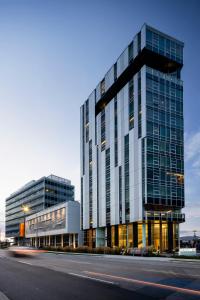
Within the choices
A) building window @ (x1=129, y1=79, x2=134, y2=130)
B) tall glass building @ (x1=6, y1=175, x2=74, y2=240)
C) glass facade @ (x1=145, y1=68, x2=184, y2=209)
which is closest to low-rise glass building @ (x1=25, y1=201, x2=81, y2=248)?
tall glass building @ (x1=6, y1=175, x2=74, y2=240)

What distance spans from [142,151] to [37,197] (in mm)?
83858

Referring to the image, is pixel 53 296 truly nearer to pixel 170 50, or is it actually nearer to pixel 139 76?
pixel 139 76

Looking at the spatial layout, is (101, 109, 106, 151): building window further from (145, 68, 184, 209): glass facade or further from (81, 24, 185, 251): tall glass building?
(145, 68, 184, 209): glass facade

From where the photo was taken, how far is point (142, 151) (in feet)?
190

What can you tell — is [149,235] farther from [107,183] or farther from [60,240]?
[60,240]

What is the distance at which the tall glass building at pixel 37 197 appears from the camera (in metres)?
129

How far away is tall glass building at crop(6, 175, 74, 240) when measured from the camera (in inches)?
5064

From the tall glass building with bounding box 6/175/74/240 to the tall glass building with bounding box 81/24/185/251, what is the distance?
57.5m

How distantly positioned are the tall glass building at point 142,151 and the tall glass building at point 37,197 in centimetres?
5748

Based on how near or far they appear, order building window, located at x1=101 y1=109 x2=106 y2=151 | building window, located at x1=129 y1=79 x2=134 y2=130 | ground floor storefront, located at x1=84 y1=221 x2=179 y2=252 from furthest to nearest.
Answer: building window, located at x1=101 y1=109 x2=106 y2=151 < building window, located at x1=129 y1=79 x2=134 y2=130 < ground floor storefront, located at x1=84 y1=221 x2=179 y2=252

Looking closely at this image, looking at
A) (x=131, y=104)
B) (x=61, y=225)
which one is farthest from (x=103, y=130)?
(x=61, y=225)

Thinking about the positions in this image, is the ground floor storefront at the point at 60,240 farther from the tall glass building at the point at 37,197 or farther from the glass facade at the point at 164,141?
the glass facade at the point at 164,141

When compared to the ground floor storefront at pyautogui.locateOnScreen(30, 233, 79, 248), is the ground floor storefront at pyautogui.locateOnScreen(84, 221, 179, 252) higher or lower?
higher

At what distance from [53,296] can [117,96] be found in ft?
205
